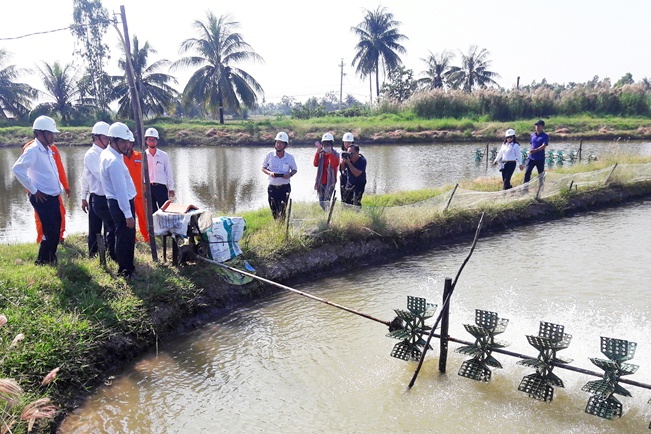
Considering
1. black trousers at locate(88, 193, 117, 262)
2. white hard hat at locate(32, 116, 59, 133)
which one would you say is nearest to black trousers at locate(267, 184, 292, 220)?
black trousers at locate(88, 193, 117, 262)

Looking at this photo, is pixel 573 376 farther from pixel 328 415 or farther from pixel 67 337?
pixel 67 337

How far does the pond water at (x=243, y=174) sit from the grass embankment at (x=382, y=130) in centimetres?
186

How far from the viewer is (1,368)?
167 inches

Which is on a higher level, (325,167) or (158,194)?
(325,167)

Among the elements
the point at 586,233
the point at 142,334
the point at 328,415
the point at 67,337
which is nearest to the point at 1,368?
the point at 67,337

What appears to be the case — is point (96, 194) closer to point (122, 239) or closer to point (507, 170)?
point (122, 239)

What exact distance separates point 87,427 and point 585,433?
4099 mm

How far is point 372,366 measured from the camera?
17.1ft

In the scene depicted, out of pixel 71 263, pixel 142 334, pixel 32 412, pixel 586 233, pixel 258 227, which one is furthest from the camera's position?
pixel 586 233

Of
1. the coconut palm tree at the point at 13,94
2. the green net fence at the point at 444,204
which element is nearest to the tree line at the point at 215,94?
the coconut palm tree at the point at 13,94

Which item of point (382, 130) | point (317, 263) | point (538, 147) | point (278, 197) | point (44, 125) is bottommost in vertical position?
point (317, 263)

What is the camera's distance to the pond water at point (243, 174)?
12.5 meters

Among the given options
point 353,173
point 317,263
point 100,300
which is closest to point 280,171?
point 353,173

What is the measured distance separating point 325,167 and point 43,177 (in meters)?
4.56
